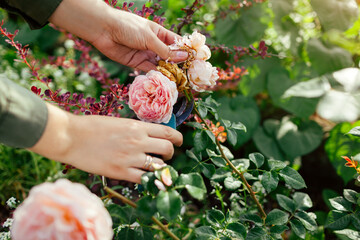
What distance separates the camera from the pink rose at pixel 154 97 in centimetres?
78


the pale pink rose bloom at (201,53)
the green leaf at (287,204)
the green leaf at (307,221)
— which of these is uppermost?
the pale pink rose bloom at (201,53)

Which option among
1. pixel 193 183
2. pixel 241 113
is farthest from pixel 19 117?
pixel 241 113

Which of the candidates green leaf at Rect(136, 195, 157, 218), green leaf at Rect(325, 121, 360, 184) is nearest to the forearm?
green leaf at Rect(136, 195, 157, 218)

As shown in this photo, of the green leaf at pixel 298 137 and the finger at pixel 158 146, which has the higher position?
the finger at pixel 158 146

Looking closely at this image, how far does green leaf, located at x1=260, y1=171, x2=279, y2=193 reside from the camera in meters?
0.84

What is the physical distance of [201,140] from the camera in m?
0.90

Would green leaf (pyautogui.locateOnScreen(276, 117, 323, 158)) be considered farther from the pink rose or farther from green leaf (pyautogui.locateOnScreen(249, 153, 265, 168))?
the pink rose

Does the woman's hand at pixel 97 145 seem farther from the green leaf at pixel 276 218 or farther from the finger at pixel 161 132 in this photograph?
the green leaf at pixel 276 218

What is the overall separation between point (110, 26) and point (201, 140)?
0.53 meters

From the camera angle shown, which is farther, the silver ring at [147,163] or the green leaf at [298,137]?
the green leaf at [298,137]

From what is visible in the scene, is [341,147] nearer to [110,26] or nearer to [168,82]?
[168,82]

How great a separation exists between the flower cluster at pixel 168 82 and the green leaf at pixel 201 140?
122 millimetres

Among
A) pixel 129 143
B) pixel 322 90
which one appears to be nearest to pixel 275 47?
pixel 322 90

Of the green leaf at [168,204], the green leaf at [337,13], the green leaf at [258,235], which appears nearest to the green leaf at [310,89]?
the green leaf at [337,13]
